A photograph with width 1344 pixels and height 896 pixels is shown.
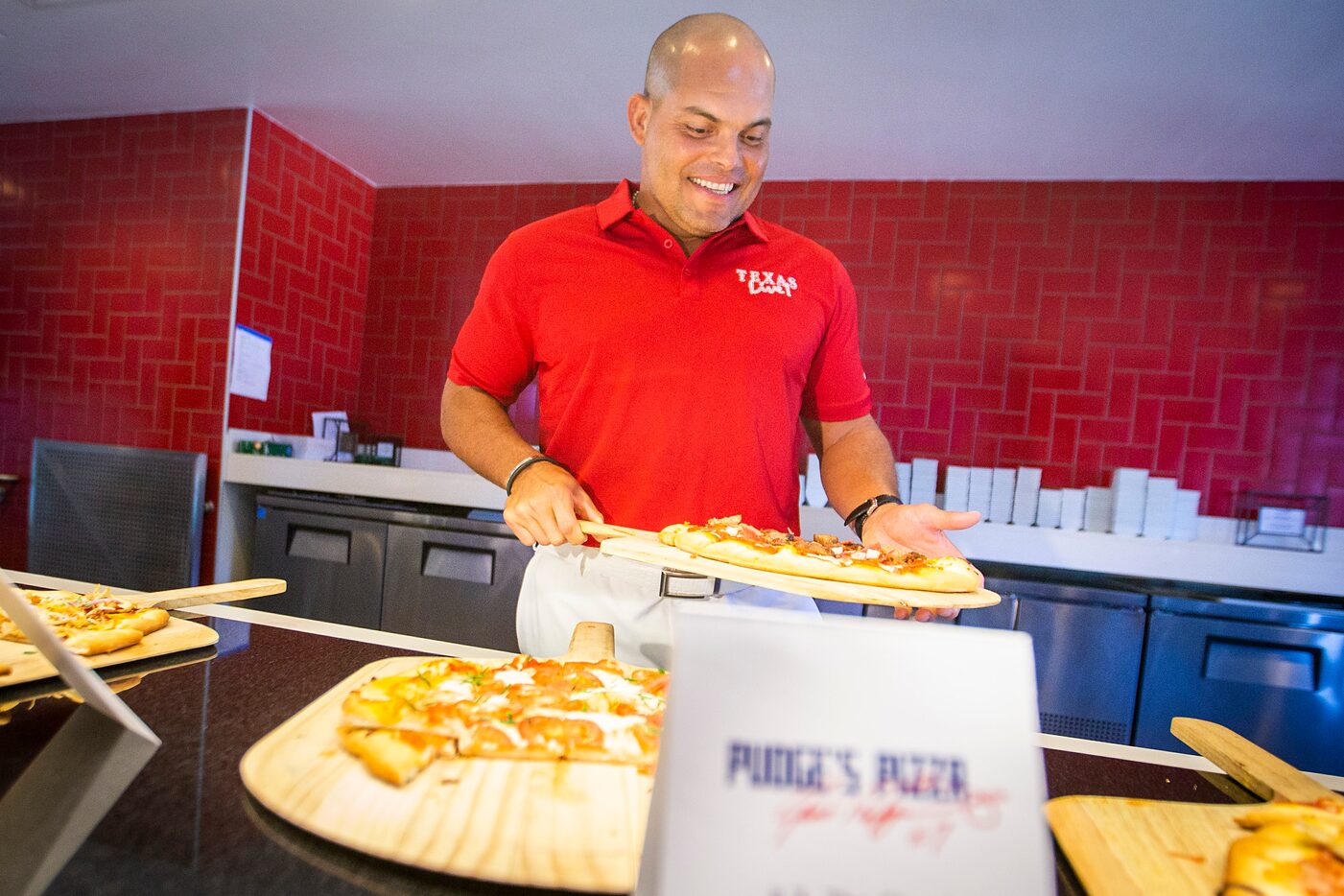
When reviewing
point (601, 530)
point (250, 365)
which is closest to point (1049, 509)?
point (601, 530)

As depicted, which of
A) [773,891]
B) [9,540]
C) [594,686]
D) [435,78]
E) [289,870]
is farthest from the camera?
[9,540]

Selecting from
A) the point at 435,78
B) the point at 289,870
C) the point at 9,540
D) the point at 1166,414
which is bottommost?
the point at 9,540

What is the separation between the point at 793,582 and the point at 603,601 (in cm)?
43

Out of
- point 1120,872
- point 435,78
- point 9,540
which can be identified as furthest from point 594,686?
point 9,540

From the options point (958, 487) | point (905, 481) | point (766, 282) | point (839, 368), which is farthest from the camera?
point (905, 481)

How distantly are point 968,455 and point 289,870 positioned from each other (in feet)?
12.8

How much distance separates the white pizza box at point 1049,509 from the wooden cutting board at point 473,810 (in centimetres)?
324

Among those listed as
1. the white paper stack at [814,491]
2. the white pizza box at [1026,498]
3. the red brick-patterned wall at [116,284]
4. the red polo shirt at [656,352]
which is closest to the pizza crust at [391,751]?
the red polo shirt at [656,352]

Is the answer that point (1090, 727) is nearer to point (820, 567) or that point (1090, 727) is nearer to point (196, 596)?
point (820, 567)

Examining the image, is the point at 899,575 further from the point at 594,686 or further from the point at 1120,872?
the point at 1120,872

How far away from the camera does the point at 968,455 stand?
4.05 meters

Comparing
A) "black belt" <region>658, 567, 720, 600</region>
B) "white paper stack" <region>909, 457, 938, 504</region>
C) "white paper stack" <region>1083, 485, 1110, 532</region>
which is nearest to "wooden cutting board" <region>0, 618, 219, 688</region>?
"black belt" <region>658, 567, 720, 600</region>

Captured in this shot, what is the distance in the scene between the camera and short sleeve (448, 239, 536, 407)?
171cm

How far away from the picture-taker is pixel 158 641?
1.04 meters
